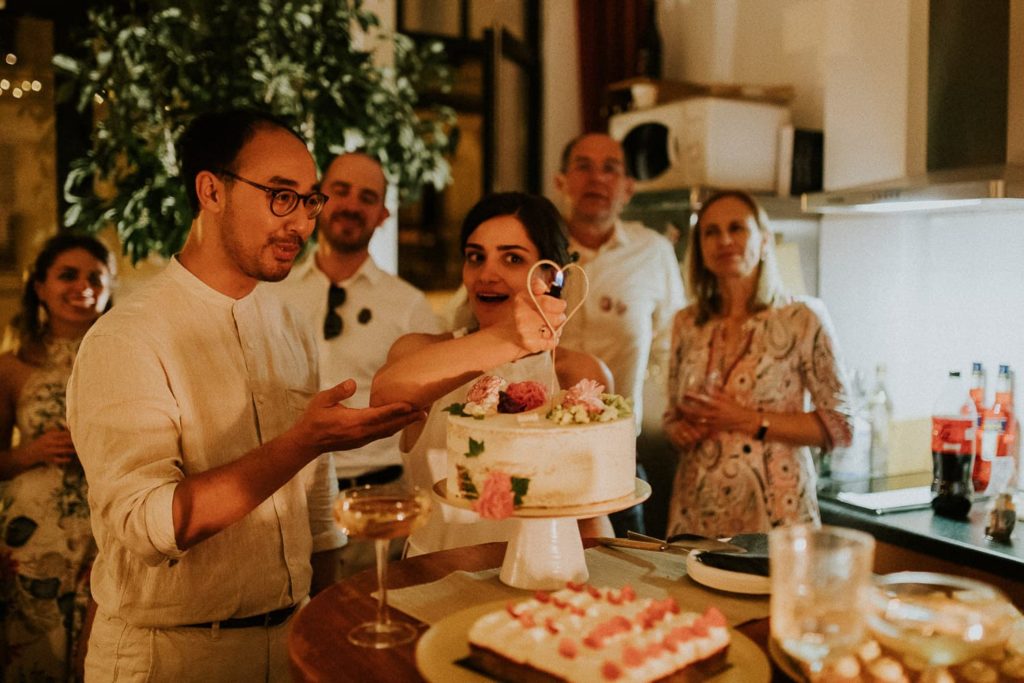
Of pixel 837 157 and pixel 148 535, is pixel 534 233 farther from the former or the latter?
pixel 837 157

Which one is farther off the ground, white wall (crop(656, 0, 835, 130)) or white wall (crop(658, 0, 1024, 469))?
white wall (crop(656, 0, 835, 130))

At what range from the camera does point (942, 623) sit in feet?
3.77

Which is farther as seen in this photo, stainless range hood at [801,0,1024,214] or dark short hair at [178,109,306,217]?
stainless range hood at [801,0,1024,214]

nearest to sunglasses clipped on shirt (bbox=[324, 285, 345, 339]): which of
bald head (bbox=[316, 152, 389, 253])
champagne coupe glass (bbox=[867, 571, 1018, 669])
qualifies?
bald head (bbox=[316, 152, 389, 253])

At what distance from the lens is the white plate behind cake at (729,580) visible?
1500 mm

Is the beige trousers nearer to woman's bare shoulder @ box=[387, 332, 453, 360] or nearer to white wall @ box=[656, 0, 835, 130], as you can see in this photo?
woman's bare shoulder @ box=[387, 332, 453, 360]

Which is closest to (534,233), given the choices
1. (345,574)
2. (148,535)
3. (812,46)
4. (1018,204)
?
(148,535)

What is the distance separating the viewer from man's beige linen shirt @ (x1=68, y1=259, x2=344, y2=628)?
1564 millimetres

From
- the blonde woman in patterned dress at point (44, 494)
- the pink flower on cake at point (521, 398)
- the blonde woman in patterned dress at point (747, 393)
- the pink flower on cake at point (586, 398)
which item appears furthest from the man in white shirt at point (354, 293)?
the pink flower on cake at point (586, 398)

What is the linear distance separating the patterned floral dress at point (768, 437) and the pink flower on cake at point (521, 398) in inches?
47.4

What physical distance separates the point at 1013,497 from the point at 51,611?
117 inches

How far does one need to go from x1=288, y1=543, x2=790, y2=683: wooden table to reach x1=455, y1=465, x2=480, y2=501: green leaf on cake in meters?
0.18

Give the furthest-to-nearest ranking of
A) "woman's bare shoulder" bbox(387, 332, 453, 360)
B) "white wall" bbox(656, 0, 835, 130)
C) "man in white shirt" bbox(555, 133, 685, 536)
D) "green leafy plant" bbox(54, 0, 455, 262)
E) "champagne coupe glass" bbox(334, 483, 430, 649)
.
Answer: "white wall" bbox(656, 0, 835, 130), "man in white shirt" bbox(555, 133, 685, 536), "green leafy plant" bbox(54, 0, 455, 262), "woman's bare shoulder" bbox(387, 332, 453, 360), "champagne coupe glass" bbox(334, 483, 430, 649)

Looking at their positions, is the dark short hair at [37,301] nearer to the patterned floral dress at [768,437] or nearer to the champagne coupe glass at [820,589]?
the patterned floral dress at [768,437]
